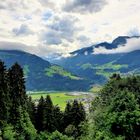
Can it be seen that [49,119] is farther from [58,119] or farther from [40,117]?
[58,119]

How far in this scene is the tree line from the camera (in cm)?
10812

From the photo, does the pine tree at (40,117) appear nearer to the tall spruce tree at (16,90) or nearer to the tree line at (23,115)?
the tree line at (23,115)

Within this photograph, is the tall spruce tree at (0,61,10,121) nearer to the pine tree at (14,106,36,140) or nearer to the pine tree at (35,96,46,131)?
the pine tree at (14,106,36,140)

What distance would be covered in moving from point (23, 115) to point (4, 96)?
13.0 meters

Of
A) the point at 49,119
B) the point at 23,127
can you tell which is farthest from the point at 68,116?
the point at 23,127

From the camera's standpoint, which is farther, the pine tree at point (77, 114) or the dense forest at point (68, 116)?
the pine tree at point (77, 114)

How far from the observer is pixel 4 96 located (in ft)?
357

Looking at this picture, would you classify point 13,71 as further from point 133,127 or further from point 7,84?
point 133,127

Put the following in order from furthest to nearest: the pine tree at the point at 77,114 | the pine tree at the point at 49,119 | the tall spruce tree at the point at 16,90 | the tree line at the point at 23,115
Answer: the pine tree at the point at 77,114, the pine tree at the point at 49,119, the tall spruce tree at the point at 16,90, the tree line at the point at 23,115

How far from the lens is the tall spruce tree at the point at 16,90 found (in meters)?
115

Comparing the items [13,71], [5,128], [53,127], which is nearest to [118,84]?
[53,127]

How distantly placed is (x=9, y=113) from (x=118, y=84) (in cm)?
5265

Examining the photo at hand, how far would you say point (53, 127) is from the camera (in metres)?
142

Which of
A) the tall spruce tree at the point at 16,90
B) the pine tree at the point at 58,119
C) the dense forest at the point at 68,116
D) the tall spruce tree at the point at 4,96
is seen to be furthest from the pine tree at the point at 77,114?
the tall spruce tree at the point at 4,96
